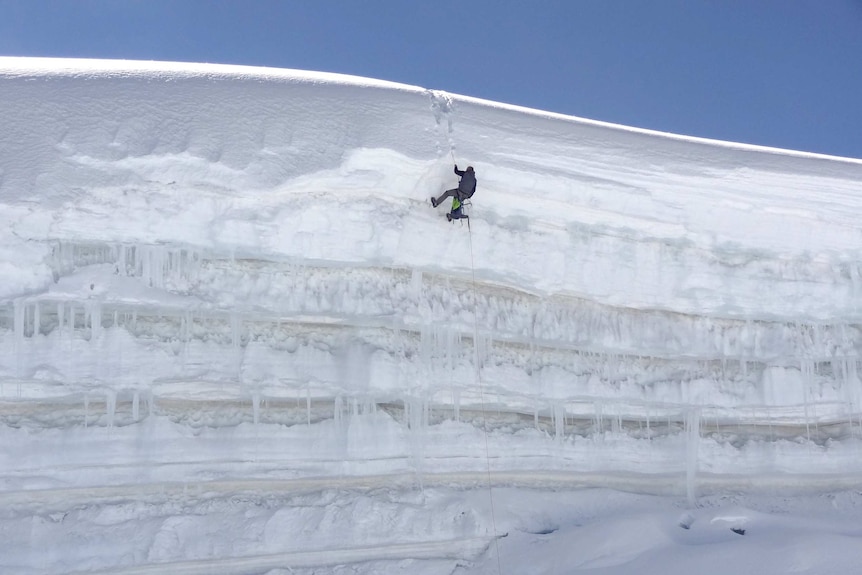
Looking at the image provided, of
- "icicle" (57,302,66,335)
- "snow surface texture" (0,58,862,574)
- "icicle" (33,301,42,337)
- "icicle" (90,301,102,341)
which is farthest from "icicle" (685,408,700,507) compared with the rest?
"icicle" (33,301,42,337)

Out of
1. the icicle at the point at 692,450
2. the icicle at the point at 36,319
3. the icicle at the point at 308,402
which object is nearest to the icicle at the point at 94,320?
the icicle at the point at 36,319

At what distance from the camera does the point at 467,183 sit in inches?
222

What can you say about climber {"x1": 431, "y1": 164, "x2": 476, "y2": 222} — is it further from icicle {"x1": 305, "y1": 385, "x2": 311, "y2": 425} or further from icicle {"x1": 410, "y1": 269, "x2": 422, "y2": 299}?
icicle {"x1": 305, "y1": 385, "x2": 311, "y2": 425}

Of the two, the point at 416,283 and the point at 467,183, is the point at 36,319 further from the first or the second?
the point at 467,183

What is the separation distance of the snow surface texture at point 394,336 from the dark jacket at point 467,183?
9.4 inches

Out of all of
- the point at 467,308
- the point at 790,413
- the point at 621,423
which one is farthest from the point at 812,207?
the point at 467,308

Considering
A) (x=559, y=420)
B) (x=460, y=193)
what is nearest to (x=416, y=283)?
(x=460, y=193)

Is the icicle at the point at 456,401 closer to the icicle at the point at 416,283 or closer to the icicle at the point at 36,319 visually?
the icicle at the point at 416,283

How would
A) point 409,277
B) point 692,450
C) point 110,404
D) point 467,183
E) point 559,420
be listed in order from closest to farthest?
point 110,404 < point 467,183 < point 409,277 < point 559,420 < point 692,450

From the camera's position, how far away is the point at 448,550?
18.2 ft

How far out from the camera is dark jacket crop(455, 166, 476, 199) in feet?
18.4

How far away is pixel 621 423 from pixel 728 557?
59.9 inches

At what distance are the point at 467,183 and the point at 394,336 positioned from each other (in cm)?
119

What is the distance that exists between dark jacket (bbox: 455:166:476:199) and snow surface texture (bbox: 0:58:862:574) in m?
0.24
